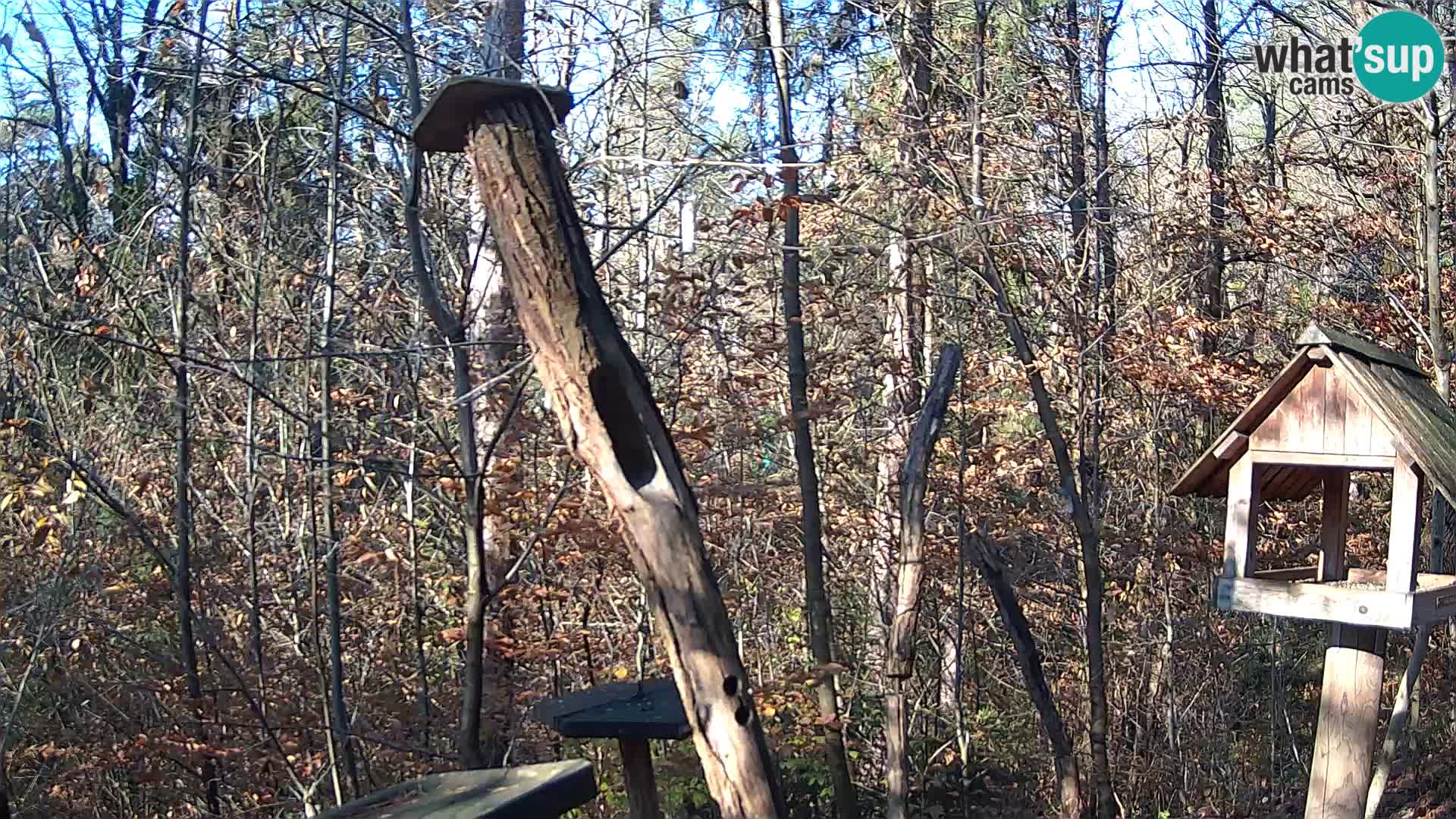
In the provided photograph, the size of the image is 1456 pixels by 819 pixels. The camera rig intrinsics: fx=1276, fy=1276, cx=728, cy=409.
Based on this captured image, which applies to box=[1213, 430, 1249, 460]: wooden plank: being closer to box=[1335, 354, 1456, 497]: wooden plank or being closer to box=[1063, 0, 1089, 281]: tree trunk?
box=[1335, 354, 1456, 497]: wooden plank

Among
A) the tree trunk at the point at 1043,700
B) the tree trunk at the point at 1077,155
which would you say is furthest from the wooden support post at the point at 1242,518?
the tree trunk at the point at 1077,155

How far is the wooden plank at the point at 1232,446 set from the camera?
4668 mm

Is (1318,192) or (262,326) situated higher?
(1318,192)

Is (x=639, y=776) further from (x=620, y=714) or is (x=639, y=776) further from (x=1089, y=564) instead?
(x=1089, y=564)

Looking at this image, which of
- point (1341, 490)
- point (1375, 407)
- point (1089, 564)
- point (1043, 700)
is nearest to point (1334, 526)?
point (1341, 490)

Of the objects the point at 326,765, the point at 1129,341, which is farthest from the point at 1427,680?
the point at 326,765

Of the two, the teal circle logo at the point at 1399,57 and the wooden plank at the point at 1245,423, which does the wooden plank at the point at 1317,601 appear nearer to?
the wooden plank at the point at 1245,423

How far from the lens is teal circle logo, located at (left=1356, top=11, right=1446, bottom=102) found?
6289mm

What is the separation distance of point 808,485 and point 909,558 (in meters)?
1.38

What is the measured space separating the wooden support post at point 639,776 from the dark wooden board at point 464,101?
2.05 metres

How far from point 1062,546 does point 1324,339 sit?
4352mm

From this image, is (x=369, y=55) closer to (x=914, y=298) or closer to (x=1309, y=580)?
(x=914, y=298)

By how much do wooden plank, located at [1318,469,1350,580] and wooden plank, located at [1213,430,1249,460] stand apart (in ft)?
1.53

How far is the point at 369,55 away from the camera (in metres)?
6.38
